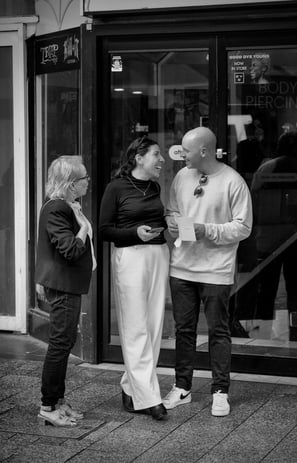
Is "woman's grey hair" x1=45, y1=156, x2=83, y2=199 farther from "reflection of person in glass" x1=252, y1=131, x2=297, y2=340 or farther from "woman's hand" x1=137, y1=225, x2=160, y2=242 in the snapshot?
"reflection of person in glass" x1=252, y1=131, x2=297, y2=340

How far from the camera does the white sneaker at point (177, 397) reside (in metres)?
6.45

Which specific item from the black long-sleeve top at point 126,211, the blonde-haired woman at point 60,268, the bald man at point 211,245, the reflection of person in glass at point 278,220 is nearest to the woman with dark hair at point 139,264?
the black long-sleeve top at point 126,211

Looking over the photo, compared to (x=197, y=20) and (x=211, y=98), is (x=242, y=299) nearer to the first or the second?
(x=211, y=98)

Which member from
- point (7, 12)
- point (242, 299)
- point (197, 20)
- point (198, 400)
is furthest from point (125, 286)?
point (7, 12)

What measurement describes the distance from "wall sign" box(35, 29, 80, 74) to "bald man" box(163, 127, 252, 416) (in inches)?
71.3

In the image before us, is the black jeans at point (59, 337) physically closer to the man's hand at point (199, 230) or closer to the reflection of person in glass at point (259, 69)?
the man's hand at point (199, 230)

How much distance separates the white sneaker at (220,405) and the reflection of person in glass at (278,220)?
133 cm

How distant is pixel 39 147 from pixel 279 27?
2553mm

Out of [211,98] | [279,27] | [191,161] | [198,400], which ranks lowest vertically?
[198,400]

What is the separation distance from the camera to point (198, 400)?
662 centimetres

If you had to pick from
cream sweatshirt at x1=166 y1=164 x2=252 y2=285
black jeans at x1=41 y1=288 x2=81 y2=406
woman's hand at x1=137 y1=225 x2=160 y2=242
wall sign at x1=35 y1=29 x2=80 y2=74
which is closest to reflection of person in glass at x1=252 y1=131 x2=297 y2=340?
cream sweatshirt at x1=166 y1=164 x2=252 y2=285

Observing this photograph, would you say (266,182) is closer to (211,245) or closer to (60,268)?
(211,245)

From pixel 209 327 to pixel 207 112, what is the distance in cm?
189

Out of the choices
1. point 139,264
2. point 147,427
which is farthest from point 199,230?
point 147,427
